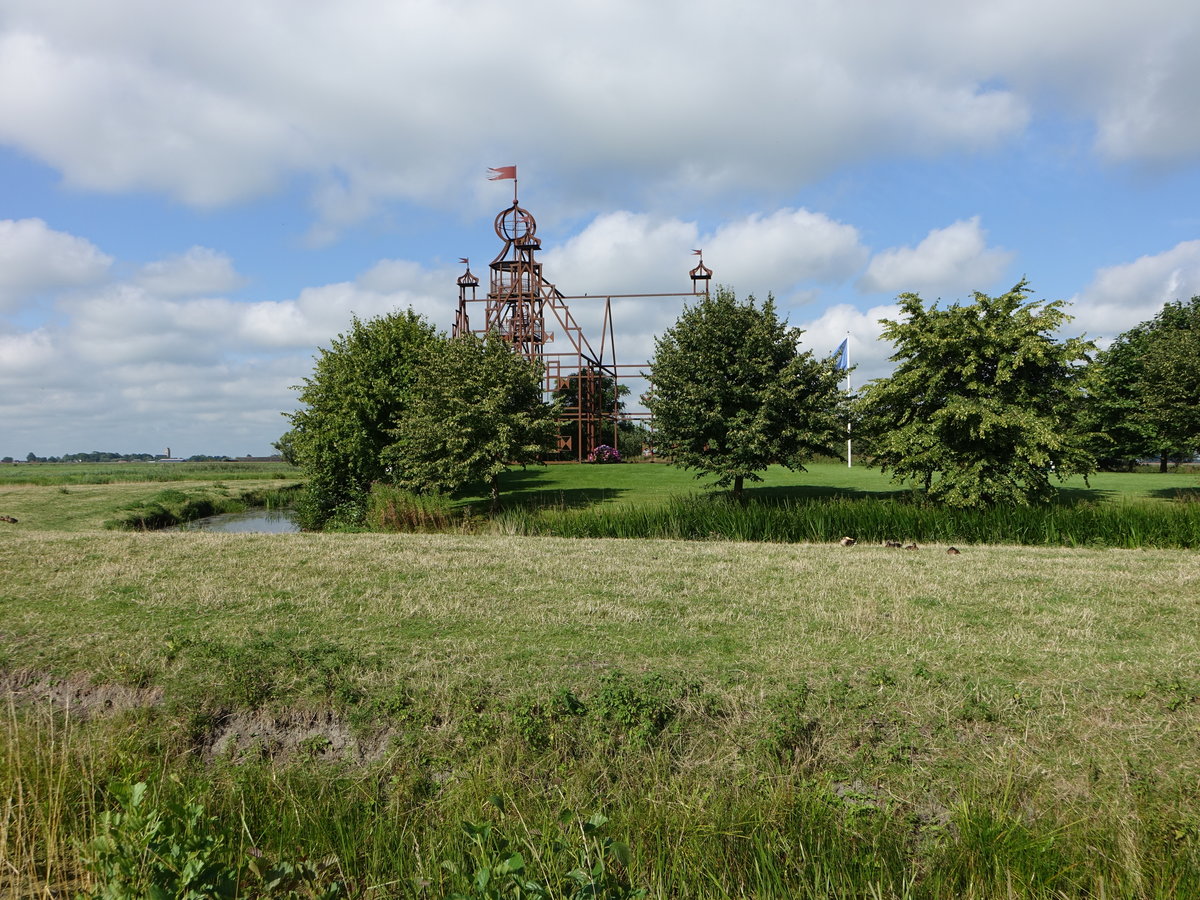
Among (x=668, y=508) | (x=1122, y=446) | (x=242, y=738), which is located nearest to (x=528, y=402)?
(x=668, y=508)

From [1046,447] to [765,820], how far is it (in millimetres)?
17378

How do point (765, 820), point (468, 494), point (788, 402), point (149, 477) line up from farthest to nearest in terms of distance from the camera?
point (149, 477) < point (468, 494) < point (788, 402) < point (765, 820)

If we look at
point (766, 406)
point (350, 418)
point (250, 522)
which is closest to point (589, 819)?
point (766, 406)

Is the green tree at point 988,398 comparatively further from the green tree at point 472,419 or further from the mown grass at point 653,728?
the green tree at point 472,419

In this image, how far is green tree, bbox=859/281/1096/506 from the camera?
18.0 m

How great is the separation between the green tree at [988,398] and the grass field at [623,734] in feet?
29.6

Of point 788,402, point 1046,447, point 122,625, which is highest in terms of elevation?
point 788,402

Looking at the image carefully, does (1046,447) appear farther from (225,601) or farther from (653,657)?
(225,601)

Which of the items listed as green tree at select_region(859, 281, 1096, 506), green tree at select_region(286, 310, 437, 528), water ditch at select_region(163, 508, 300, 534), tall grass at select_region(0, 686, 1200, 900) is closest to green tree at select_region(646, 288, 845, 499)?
green tree at select_region(859, 281, 1096, 506)

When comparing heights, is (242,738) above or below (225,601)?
below

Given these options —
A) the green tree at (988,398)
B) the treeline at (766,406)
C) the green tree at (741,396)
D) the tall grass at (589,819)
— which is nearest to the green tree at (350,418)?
the treeline at (766,406)

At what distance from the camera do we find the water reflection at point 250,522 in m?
26.2

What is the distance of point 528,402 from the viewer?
25.1 meters

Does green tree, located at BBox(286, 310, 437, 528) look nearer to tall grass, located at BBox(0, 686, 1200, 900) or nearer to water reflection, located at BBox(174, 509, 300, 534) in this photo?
water reflection, located at BBox(174, 509, 300, 534)
